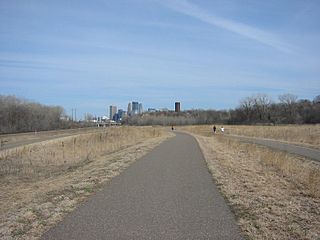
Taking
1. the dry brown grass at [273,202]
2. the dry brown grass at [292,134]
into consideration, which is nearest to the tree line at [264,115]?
the dry brown grass at [292,134]

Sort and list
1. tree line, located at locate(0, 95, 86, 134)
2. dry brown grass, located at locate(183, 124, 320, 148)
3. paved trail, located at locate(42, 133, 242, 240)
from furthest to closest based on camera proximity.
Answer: tree line, located at locate(0, 95, 86, 134)
dry brown grass, located at locate(183, 124, 320, 148)
paved trail, located at locate(42, 133, 242, 240)

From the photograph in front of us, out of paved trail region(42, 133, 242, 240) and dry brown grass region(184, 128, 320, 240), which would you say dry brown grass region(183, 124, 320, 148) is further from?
paved trail region(42, 133, 242, 240)

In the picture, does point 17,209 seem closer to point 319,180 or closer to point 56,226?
point 56,226

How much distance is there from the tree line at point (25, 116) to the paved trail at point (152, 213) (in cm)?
8411

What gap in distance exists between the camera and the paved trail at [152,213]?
6891 mm

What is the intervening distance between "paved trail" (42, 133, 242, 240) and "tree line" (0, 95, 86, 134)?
84107 millimetres

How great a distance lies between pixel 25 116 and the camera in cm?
10506

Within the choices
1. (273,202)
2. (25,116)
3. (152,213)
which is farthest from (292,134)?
(25,116)

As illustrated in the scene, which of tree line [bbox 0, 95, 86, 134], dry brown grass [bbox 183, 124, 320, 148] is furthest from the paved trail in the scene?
tree line [bbox 0, 95, 86, 134]

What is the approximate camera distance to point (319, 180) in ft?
46.3

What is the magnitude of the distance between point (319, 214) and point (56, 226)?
5.22 metres

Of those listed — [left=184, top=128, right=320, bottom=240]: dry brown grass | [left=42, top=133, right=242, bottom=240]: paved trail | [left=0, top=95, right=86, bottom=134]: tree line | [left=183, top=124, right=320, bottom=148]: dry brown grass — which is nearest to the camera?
[left=42, top=133, right=242, bottom=240]: paved trail

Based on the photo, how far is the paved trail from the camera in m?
6.89

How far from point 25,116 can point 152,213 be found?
336 feet
